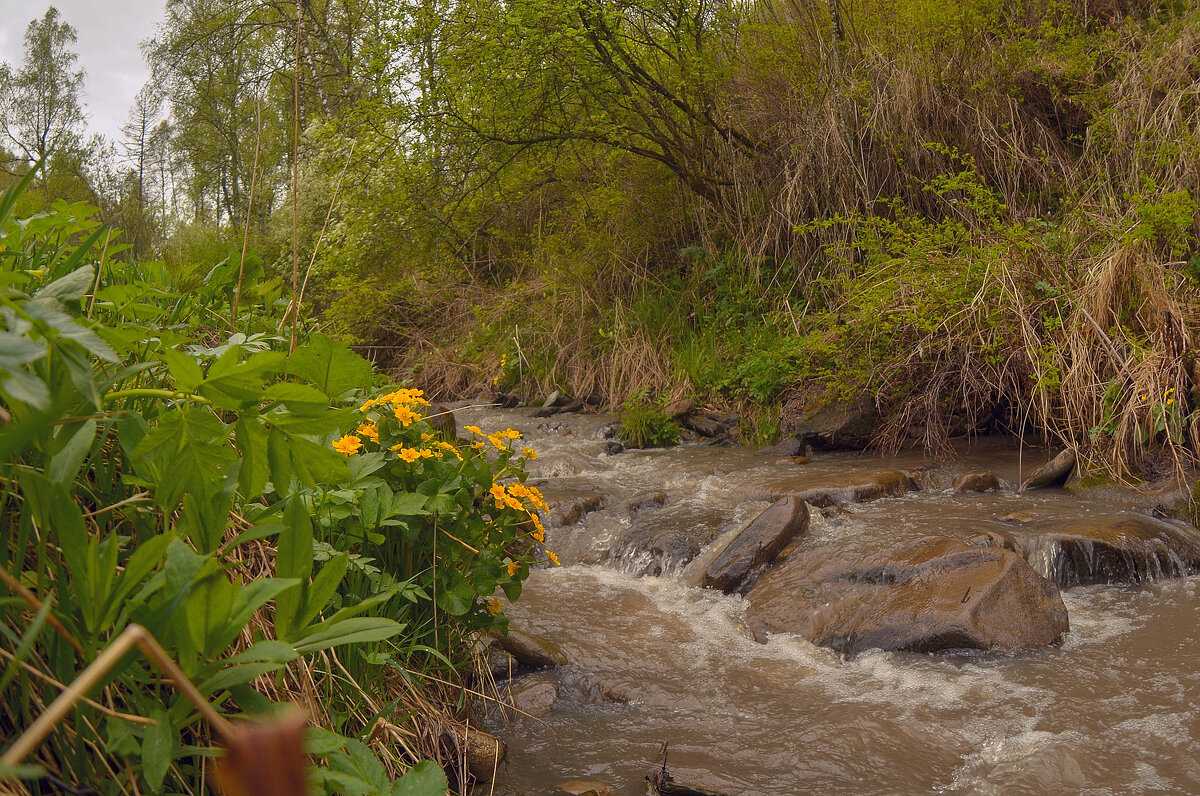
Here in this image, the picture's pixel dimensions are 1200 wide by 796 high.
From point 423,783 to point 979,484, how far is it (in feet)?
16.7

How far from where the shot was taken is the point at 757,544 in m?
4.62

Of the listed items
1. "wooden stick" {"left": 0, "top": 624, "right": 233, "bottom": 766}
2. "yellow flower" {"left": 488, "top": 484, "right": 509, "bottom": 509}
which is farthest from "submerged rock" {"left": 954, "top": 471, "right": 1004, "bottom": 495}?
"wooden stick" {"left": 0, "top": 624, "right": 233, "bottom": 766}

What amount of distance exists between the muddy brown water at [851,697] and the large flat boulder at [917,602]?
0.28ft

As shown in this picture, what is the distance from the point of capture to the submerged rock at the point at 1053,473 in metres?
5.50

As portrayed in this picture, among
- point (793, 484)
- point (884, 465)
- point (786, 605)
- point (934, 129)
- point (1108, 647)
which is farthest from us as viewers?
point (934, 129)

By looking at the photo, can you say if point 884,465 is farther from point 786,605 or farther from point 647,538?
point 786,605

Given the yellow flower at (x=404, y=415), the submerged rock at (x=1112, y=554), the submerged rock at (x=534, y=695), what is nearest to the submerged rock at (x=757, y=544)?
the submerged rock at (x=1112, y=554)

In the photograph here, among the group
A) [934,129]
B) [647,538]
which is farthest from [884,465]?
[934,129]

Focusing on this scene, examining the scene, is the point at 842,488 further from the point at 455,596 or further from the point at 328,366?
the point at 328,366

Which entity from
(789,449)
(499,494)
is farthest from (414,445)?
(789,449)

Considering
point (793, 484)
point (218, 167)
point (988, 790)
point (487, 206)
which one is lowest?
point (988, 790)

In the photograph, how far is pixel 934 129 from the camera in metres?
7.71

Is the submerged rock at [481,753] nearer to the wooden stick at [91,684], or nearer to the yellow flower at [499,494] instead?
A: the yellow flower at [499,494]

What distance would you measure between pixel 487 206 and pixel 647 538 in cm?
647
